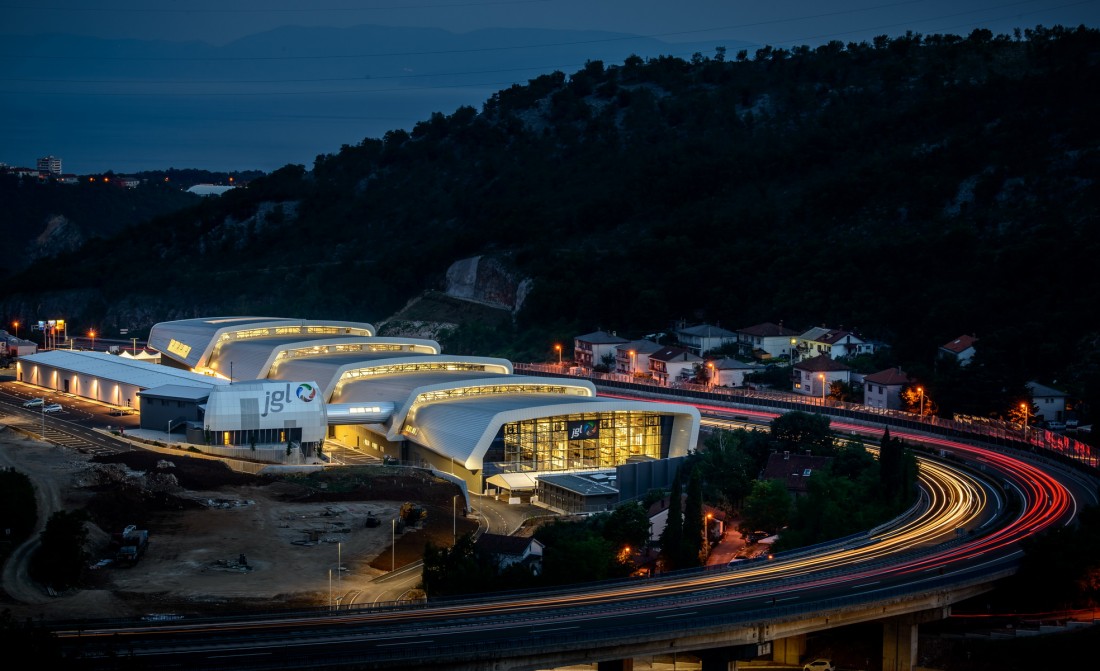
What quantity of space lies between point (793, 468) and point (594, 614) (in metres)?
20.9

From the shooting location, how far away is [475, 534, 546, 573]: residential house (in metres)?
39.0

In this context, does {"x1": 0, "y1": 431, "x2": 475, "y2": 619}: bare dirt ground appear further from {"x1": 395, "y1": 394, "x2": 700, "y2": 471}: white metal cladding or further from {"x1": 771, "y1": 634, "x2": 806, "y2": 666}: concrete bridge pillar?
{"x1": 771, "y1": 634, "x2": 806, "y2": 666}: concrete bridge pillar

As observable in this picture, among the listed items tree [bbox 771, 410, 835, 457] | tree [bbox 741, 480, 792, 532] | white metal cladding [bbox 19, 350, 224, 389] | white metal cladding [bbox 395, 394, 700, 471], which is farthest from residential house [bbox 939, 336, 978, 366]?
white metal cladding [bbox 19, 350, 224, 389]

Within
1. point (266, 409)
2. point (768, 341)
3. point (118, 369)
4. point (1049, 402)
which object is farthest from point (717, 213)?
point (266, 409)

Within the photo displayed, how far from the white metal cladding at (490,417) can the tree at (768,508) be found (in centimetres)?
1157

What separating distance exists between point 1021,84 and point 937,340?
37536 millimetres

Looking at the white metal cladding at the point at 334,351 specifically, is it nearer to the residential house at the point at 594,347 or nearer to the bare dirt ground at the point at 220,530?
the residential house at the point at 594,347

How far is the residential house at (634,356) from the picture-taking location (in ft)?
260

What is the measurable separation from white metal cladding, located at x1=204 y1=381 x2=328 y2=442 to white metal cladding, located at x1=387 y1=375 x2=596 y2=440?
326 centimetres

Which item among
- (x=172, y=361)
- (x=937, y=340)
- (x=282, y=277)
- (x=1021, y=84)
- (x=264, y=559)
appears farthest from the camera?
(x=282, y=277)

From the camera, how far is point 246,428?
5762cm

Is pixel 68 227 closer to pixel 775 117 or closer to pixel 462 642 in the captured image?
pixel 775 117

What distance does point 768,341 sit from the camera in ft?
259

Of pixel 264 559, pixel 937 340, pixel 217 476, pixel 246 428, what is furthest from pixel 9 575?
pixel 937 340
